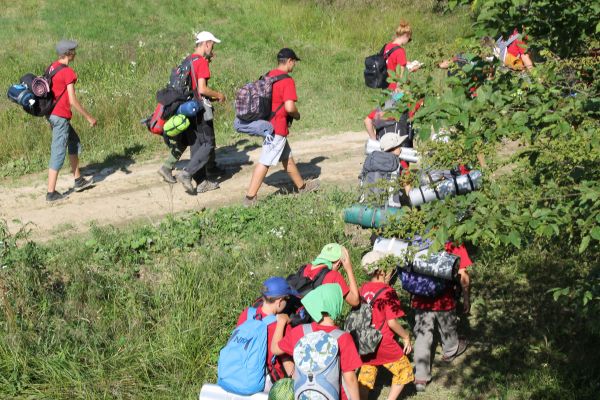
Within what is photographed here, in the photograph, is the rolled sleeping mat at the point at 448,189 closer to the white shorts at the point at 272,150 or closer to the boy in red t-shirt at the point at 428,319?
the boy in red t-shirt at the point at 428,319

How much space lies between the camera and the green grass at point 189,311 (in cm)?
624

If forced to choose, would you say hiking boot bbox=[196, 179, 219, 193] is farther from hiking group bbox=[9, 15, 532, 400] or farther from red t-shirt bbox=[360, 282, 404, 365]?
red t-shirt bbox=[360, 282, 404, 365]

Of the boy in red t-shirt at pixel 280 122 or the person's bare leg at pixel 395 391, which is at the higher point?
the boy in red t-shirt at pixel 280 122

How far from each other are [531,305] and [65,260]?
4428 mm

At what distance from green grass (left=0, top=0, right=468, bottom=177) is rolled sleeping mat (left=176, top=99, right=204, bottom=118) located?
88.8 inches

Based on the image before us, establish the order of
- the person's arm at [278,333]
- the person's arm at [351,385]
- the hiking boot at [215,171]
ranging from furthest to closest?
the hiking boot at [215,171], the person's arm at [278,333], the person's arm at [351,385]

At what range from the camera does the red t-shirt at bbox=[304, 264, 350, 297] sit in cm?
598

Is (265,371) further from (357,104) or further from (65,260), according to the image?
(357,104)

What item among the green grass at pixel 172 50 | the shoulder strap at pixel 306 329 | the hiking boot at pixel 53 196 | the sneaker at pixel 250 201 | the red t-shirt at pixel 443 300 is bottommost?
the green grass at pixel 172 50

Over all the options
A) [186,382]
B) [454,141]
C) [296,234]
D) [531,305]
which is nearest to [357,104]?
[296,234]

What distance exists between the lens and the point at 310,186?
1012 cm

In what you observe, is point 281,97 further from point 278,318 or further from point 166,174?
point 278,318

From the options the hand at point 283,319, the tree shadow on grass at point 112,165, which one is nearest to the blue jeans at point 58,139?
the tree shadow on grass at point 112,165

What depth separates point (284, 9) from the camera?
18.4m
